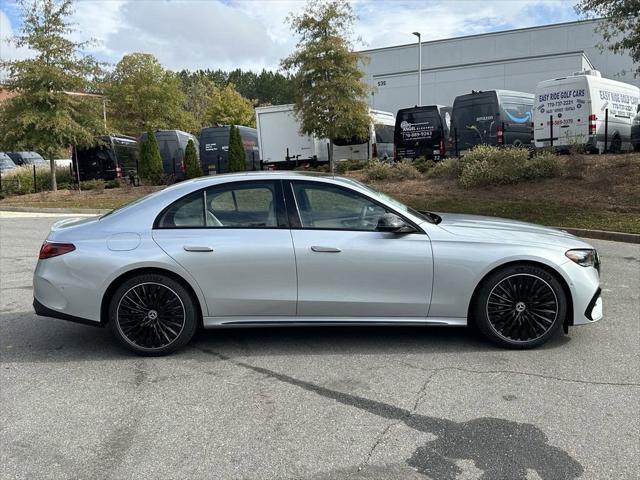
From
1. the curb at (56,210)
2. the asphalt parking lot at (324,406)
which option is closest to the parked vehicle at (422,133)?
the curb at (56,210)

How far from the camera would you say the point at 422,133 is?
1967 cm

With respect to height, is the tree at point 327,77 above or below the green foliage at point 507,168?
above

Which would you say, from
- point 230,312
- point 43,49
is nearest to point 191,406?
point 230,312

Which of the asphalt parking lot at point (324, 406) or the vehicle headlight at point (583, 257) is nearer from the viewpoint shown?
the asphalt parking lot at point (324, 406)

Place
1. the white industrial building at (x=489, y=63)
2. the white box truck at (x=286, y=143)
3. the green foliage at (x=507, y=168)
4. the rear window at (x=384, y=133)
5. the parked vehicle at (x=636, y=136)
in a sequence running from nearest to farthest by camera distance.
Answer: the green foliage at (x=507, y=168), the parked vehicle at (x=636, y=136), the white box truck at (x=286, y=143), the rear window at (x=384, y=133), the white industrial building at (x=489, y=63)

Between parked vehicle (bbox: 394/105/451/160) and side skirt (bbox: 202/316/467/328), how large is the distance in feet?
51.5

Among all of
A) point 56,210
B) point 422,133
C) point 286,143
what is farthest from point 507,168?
point 56,210

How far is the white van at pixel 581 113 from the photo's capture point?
55.5 feet

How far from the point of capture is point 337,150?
868 inches

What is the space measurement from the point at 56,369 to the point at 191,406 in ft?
4.61

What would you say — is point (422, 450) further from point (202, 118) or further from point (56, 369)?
point (202, 118)

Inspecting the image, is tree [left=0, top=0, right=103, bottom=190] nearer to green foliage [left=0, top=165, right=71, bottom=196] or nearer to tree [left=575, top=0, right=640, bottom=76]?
green foliage [left=0, top=165, right=71, bottom=196]

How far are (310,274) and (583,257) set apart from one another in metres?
2.18

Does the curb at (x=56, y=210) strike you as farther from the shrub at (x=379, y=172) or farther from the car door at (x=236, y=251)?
the car door at (x=236, y=251)
